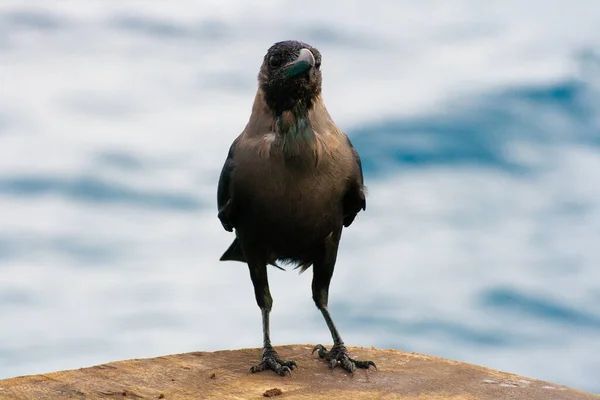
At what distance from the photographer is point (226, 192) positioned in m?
6.16

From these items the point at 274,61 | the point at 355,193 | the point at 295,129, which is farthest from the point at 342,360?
the point at 274,61

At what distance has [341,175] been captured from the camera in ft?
19.7

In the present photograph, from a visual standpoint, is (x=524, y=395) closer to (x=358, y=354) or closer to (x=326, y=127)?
(x=358, y=354)

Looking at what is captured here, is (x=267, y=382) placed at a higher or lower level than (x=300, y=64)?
lower

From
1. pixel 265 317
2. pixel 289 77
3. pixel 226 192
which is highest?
pixel 289 77

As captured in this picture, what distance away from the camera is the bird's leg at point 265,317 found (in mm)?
6111

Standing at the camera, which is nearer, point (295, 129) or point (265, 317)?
point (295, 129)

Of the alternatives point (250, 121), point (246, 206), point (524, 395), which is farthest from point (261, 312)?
point (524, 395)

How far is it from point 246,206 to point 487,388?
206cm

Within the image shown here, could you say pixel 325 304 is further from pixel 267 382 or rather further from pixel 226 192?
pixel 226 192

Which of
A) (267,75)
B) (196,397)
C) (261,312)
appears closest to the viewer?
(196,397)

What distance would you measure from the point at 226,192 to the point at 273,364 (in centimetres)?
124

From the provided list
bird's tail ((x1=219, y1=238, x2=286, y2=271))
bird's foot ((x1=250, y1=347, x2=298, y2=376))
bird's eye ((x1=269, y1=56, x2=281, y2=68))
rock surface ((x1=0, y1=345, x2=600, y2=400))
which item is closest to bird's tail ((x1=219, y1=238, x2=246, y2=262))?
bird's tail ((x1=219, y1=238, x2=286, y2=271))

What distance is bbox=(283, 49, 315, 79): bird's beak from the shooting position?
18.5ft
